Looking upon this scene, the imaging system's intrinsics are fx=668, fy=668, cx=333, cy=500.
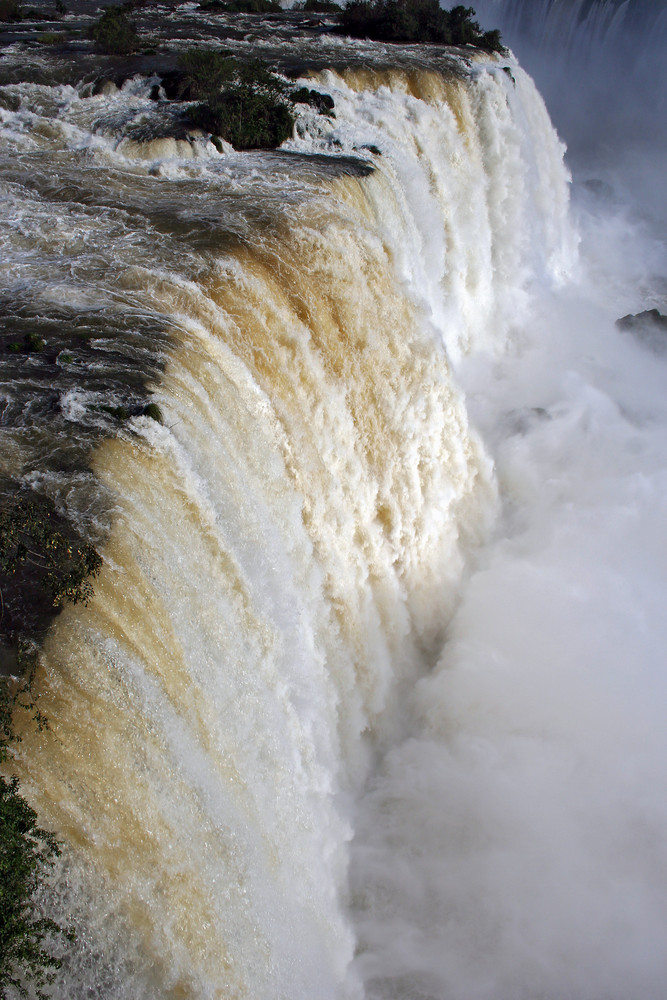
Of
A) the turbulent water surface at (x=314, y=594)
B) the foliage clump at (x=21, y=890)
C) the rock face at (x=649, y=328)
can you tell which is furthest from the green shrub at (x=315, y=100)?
the foliage clump at (x=21, y=890)

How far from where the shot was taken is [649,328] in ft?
56.4

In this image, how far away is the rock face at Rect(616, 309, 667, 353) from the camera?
55.8 ft

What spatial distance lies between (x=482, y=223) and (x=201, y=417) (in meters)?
11.5

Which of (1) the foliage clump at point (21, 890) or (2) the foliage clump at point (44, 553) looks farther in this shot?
(2) the foliage clump at point (44, 553)

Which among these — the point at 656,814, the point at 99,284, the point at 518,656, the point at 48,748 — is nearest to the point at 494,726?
the point at 518,656

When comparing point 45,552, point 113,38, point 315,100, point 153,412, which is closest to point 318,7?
point 113,38

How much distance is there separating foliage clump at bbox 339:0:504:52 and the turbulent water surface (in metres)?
7.81

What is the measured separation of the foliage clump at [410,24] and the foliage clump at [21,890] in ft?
69.9

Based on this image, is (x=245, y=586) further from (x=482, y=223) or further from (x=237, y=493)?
(x=482, y=223)

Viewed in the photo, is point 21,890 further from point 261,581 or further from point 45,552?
point 261,581

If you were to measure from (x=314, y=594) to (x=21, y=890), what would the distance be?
4.00 meters

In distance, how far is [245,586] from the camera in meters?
5.61

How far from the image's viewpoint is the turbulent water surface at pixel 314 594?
4.25 meters

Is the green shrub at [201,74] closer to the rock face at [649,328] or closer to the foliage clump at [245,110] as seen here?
the foliage clump at [245,110]
